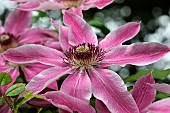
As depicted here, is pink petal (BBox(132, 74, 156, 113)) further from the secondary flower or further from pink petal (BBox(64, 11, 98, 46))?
pink petal (BBox(64, 11, 98, 46))

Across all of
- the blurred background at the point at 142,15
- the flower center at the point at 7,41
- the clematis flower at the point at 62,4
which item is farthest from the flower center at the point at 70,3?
the blurred background at the point at 142,15

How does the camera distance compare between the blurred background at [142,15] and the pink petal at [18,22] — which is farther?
the blurred background at [142,15]

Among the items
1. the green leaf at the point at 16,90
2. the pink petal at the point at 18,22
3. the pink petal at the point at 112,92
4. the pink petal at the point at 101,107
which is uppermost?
the pink petal at the point at 18,22

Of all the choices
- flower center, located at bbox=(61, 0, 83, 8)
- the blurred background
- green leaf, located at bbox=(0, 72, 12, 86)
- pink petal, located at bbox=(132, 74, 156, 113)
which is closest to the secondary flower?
pink petal, located at bbox=(132, 74, 156, 113)

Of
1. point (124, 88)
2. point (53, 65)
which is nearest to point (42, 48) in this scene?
point (53, 65)

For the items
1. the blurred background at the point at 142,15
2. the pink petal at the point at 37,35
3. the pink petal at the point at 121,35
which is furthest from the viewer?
the blurred background at the point at 142,15

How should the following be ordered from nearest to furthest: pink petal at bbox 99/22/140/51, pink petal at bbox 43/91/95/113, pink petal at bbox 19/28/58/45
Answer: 1. pink petal at bbox 43/91/95/113
2. pink petal at bbox 99/22/140/51
3. pink petal at bbox 19/28/58/45

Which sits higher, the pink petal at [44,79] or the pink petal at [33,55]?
the pink petal at [33,55]

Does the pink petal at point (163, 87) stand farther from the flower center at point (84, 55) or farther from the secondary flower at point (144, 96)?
the flower center at point (84, 55)
